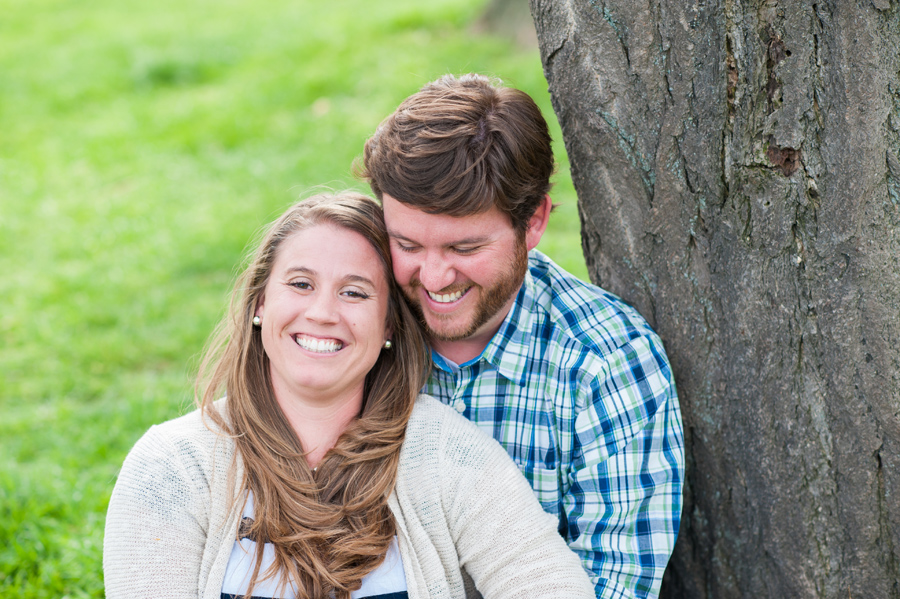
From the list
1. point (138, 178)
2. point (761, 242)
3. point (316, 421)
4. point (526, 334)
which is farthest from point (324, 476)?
point (138, 178)

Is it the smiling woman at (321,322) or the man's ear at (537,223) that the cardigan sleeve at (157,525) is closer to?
the smiling woman at (321,322)

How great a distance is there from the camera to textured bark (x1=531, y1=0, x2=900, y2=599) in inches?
83.4

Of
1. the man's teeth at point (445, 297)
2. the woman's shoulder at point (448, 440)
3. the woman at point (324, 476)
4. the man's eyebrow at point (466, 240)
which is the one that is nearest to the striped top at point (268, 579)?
the woman at point (324, 476)

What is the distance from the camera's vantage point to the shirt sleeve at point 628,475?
8.06 ft

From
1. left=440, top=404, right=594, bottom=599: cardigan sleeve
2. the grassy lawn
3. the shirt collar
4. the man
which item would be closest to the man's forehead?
the man

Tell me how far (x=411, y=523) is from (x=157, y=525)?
28.8 inches

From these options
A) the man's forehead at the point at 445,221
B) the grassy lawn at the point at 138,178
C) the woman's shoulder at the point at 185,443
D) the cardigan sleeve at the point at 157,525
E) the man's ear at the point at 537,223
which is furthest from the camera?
the grassy lawn at the point at 138,178

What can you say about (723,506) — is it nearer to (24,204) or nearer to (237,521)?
(237,521)

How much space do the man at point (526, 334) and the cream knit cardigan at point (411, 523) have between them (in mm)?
189

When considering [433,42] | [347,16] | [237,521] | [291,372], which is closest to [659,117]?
[291,372]

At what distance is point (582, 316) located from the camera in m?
2.66

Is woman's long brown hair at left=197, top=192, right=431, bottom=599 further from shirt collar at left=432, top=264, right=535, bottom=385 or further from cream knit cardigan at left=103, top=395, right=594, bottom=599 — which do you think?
shirt collar at left=432, top=264, right=535, bottom=385

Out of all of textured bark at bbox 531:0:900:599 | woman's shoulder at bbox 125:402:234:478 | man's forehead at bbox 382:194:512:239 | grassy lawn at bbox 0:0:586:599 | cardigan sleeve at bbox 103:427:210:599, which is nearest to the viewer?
textured bark at bbox 531:0:900:599

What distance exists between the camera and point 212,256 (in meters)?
6.23
